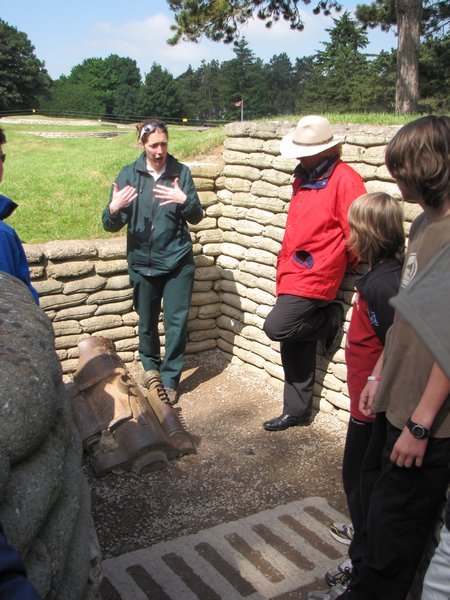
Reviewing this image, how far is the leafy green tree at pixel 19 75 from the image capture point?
169 feet

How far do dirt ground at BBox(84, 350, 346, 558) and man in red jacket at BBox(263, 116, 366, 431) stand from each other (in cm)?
67

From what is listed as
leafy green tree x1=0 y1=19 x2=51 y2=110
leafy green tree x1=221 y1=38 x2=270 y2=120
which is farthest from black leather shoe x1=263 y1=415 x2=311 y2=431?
leafy green tree x1=221 y1=38 x2=270 y2=120

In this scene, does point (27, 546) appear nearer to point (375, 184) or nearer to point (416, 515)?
point (416, 515)

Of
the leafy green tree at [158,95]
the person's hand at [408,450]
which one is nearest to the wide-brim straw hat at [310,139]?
the person's hand at [408,450]

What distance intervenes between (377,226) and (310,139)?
4.07 ft

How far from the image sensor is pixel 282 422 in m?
4.86

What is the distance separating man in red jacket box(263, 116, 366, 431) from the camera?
4.21 metres

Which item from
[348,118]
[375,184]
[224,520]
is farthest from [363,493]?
[348,118]

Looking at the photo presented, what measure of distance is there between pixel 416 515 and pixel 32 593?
1.72 meters

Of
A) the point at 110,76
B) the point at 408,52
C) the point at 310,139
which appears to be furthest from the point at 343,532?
the point at 110,76

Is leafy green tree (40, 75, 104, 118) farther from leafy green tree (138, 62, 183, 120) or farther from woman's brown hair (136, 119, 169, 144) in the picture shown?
woman's brown hair (136, 119, 169, 144)

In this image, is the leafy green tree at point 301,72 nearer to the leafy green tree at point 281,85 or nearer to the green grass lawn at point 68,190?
the leafy green tree at point 281,85

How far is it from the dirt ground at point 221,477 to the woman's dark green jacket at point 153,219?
126cm

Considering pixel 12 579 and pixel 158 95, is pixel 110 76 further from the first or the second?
pixel 12 579
